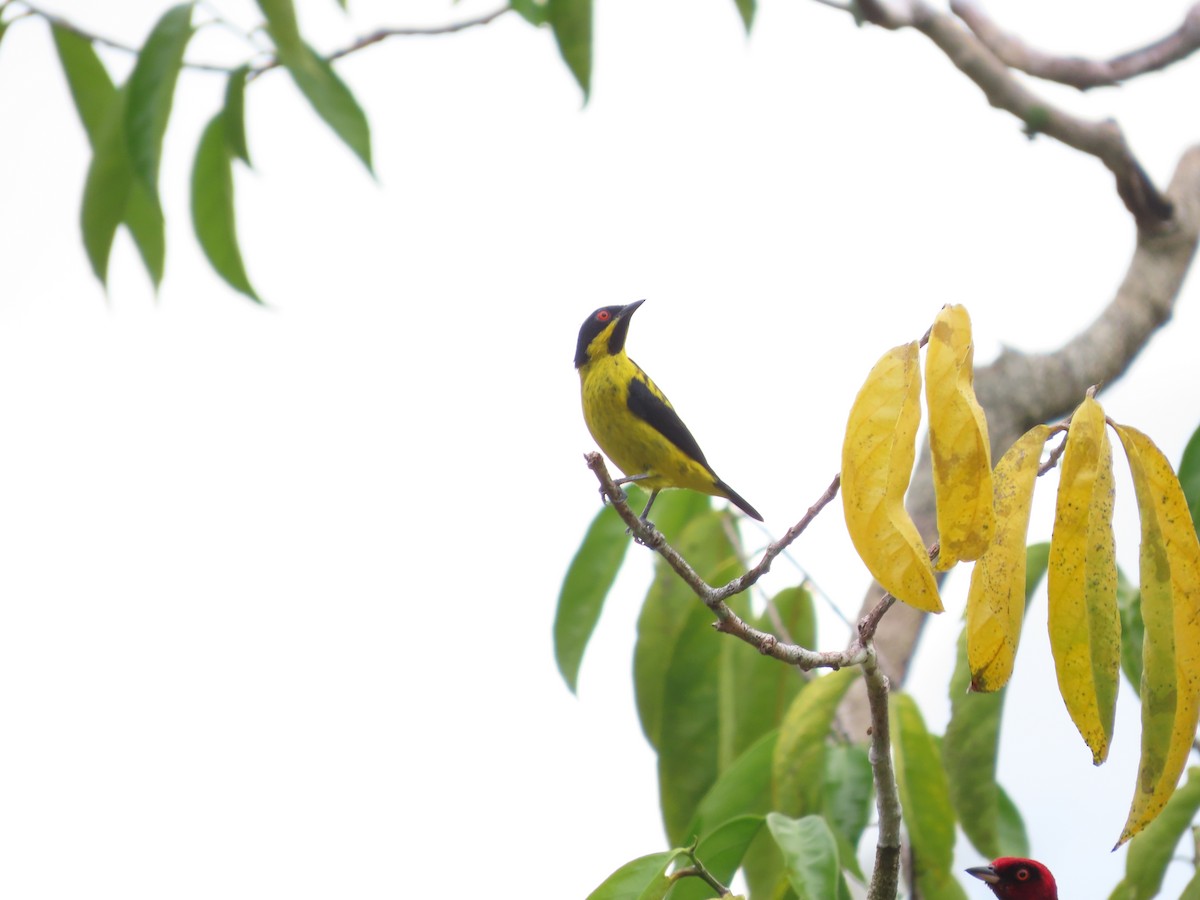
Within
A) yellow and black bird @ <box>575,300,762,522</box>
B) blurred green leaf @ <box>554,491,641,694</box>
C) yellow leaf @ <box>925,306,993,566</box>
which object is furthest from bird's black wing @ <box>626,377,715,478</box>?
yellow leaf @ <box>925,306,993,566</box>

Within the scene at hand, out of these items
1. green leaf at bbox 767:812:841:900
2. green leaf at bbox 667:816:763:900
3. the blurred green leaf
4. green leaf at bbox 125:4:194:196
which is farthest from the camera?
the blurred green leaf

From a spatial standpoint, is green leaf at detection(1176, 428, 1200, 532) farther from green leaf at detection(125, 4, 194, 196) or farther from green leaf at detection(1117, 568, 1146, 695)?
green leaf at detection(125, 4, 194, 196)

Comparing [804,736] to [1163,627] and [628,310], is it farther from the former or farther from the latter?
[628,310]

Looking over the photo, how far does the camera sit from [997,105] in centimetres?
559

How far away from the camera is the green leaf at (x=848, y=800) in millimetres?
3270

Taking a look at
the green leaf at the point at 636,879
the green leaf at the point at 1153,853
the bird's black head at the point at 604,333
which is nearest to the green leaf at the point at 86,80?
the green leaf at the point at 636,879

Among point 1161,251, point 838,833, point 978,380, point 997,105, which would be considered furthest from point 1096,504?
point 1161,251

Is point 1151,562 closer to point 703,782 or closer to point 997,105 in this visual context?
point 703,782

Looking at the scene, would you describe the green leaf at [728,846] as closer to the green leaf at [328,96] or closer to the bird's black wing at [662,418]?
the green leaf at [328,96]

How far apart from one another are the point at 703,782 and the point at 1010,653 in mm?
2647

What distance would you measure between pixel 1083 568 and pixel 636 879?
1.02m

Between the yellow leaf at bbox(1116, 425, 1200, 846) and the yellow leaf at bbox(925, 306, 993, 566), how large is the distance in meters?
0.32

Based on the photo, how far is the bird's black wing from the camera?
16.7 ft

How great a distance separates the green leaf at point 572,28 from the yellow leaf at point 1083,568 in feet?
5.23
